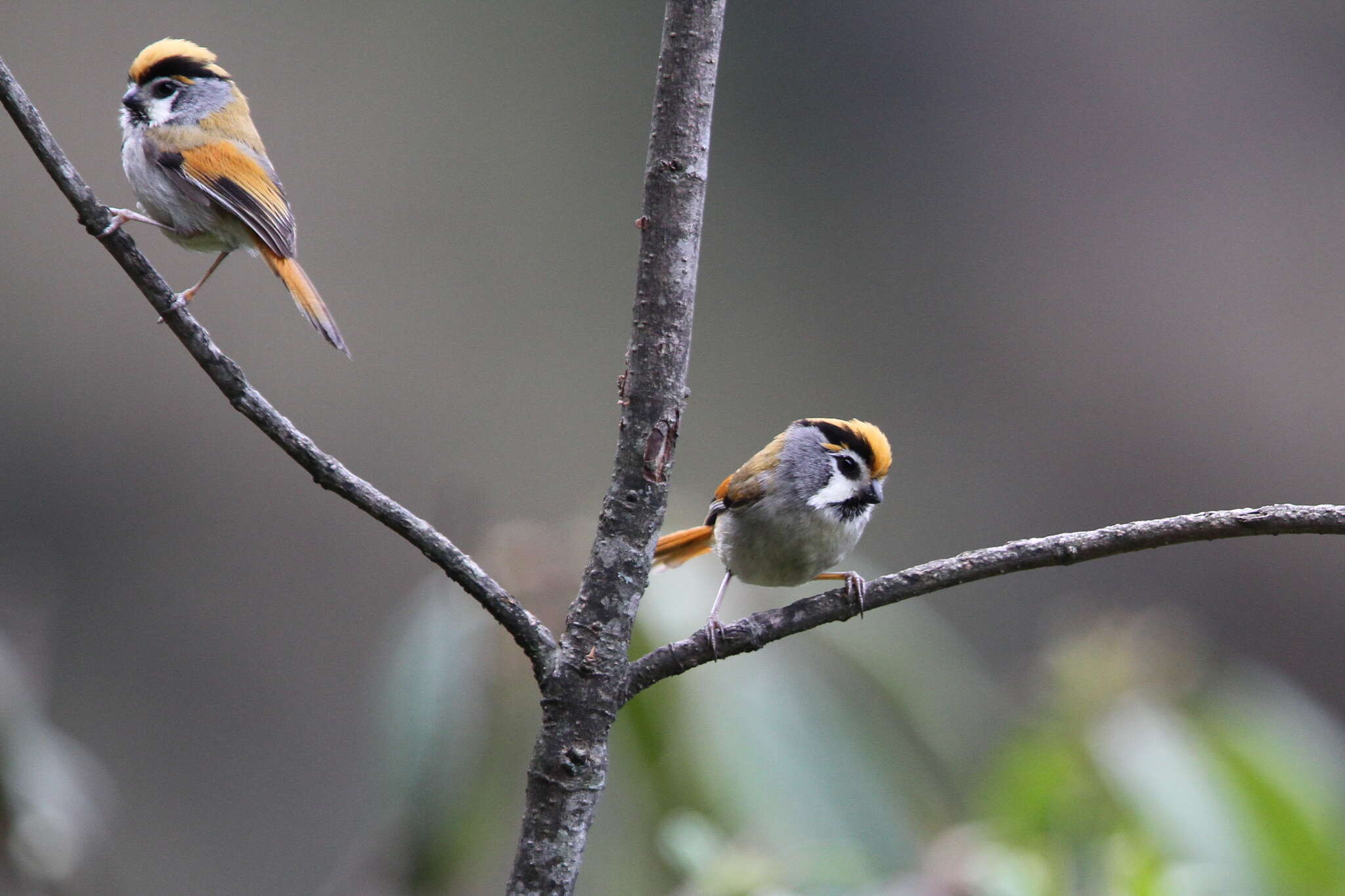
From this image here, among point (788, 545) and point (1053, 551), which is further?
point (788, 545)

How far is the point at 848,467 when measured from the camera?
2545mm

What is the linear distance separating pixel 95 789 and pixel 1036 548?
3.68 meters

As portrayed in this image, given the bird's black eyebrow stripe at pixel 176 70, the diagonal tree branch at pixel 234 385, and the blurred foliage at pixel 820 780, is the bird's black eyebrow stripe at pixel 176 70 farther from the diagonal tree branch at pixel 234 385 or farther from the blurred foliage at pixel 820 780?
the blurred foliage at pixel 820 780

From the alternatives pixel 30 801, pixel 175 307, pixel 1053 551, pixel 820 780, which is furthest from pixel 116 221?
pixel 820 780

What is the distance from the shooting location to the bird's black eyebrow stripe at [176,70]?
170cm

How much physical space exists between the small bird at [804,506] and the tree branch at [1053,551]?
1164mm

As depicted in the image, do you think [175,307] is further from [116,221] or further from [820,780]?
[820,780]

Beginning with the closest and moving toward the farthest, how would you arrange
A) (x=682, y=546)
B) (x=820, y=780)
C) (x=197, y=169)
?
1. (x=197, y=169)
2. (x=820, y=780)
3. (x=682, y=546)

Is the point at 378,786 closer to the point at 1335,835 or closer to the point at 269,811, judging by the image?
the point at 1335,835

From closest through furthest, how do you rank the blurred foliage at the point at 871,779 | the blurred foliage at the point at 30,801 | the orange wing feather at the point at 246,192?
the orange wing feather at the point at 246,192
the blurred foliage at the point at 871,779
the blurred foliage at the point at 30,801

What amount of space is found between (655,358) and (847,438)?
142cm

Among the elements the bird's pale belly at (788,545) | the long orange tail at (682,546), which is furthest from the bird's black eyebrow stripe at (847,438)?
the long orange tail at (682,546)

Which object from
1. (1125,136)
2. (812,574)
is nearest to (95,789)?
(812,574)

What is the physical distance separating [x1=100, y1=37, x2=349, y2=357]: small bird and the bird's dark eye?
1.33 meters
